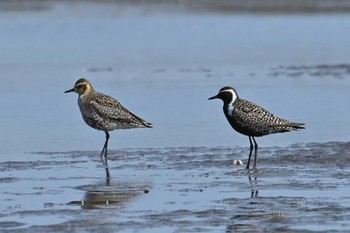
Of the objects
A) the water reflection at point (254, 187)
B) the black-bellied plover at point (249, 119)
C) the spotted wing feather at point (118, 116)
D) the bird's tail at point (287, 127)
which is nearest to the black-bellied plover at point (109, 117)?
the spotted wing feather at point (118, 116)

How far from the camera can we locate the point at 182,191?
38.8ft

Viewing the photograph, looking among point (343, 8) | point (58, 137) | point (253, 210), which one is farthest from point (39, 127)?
point (343, 8)

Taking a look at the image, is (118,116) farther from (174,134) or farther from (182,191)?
(182,191)

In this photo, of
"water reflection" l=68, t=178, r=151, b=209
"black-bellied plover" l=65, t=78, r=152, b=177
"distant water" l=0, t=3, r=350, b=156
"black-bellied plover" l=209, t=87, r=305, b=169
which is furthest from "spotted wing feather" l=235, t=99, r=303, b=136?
"water reflection" l=68, t=178, r=151, b=209

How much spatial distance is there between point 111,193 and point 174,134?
4.24m

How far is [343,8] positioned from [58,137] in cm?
2568

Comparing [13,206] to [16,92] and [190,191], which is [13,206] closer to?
[190,191]

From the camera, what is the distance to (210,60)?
2594 centimetres

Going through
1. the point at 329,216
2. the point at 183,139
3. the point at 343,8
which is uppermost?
the point at 343,8

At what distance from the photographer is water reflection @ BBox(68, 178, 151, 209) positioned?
11.3 metres

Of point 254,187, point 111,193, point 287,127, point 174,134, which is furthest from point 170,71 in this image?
point 111,193

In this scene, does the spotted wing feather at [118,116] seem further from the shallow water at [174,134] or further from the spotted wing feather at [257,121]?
the spotted wing feather at [257,121]

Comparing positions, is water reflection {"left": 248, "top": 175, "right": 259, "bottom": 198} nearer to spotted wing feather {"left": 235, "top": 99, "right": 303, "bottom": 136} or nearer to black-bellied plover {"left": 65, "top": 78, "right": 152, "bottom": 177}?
spotted wing feather {"left": 235, "top": 99, "right": 303, "bottom": 136}

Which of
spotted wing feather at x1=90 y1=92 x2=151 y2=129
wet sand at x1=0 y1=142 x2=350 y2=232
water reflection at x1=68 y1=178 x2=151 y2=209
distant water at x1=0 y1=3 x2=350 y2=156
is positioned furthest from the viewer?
distant water at x1=0 y1=3 x2=350 y2=156
